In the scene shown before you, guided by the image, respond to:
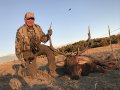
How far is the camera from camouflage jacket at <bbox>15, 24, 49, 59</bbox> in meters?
11.3

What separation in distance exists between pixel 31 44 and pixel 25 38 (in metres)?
0.28

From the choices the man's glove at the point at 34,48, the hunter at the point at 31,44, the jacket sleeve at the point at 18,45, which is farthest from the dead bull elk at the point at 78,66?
the jacket sleeve at the point at 18,45

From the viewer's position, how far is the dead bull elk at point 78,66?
36.9 ft

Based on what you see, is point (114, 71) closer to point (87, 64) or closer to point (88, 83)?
point (87, 64)

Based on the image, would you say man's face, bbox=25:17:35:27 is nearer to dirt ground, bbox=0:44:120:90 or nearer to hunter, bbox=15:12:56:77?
hunter, bbox=15:12:56:77

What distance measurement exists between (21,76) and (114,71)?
324cm

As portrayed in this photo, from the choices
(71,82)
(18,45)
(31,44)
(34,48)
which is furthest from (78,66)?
(18,45)

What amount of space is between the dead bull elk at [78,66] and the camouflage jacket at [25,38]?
117 centimetres

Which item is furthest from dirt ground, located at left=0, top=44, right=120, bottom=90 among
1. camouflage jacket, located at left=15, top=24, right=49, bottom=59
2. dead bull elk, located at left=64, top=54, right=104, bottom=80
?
camouflage jacket, located at left=15, top=24, right=49, bottom=59

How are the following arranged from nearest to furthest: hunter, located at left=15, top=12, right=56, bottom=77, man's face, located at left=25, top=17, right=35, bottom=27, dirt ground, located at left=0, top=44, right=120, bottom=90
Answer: dirt ground, located at left=0, top=44, right=120, bottom=90
hunter, located at left=15, top=12, right=56, bottom=77
man's face, located at left=25, top=17, right=35, bottom=27

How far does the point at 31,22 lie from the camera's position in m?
11.4

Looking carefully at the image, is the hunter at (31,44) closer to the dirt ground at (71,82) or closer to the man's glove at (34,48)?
the man's glove at (34,48)

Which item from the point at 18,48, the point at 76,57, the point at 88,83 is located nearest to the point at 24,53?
the point at 18,48

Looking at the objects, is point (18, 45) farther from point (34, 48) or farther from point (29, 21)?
point (29, 21)
